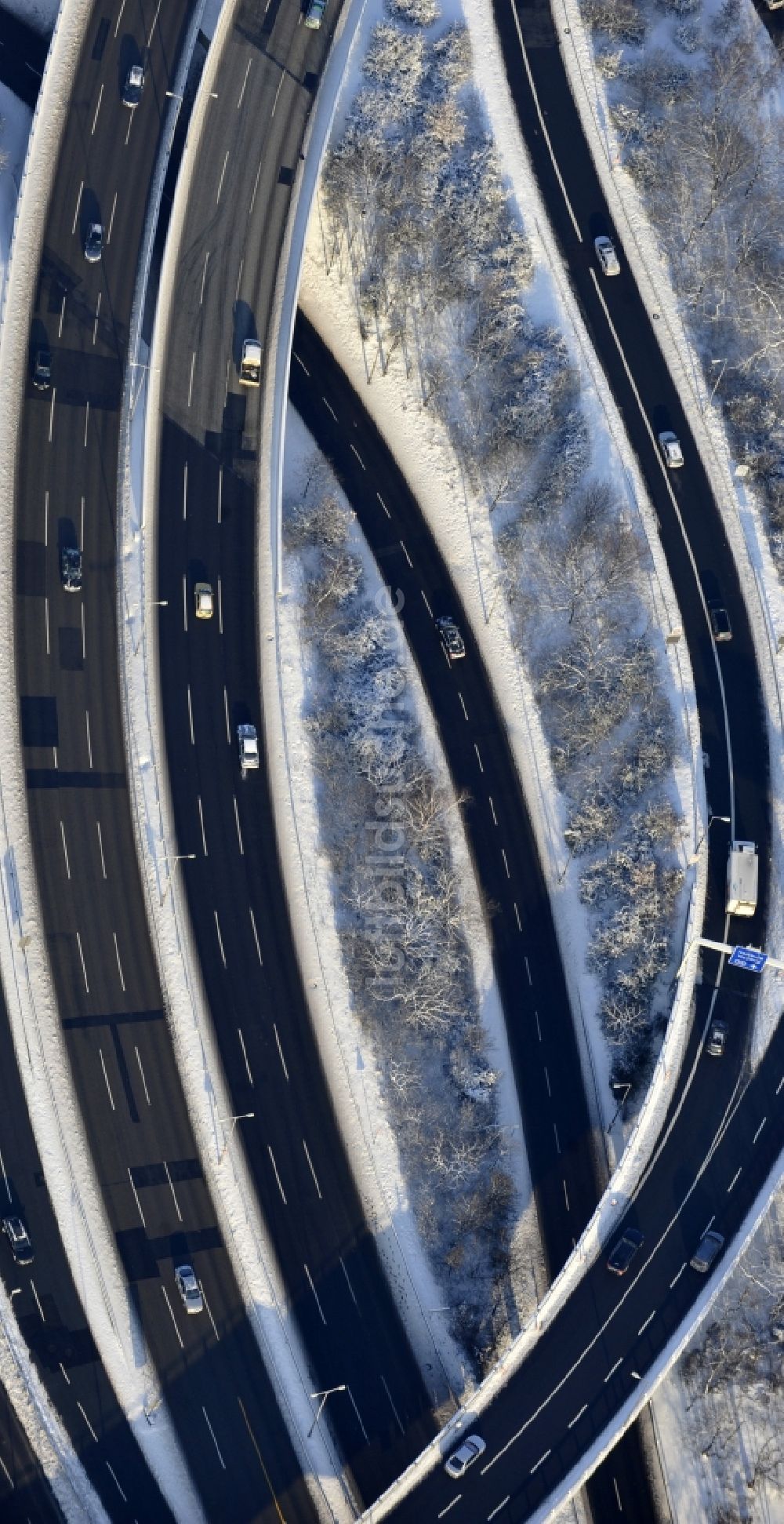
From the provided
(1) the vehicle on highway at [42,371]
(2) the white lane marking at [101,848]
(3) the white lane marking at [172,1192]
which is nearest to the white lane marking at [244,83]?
(1) the vehicle on highway at [42,371]

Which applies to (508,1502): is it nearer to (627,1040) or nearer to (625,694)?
(627,1040)

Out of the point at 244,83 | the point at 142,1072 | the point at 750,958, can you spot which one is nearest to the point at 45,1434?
the point at 142,1072

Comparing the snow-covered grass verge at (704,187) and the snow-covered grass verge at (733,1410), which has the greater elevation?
the snow-covered grass verge at (704,187)

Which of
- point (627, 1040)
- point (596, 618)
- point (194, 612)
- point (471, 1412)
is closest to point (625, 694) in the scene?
point (596, 618)

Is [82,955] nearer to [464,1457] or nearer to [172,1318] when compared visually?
[172,1318]

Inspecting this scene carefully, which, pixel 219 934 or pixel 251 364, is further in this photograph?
pixel 251 364

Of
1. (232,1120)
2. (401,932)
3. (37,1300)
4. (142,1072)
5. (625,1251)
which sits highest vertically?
(401,932)

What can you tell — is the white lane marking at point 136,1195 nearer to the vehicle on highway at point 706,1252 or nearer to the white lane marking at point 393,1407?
the white lane marking at point 393,1407
